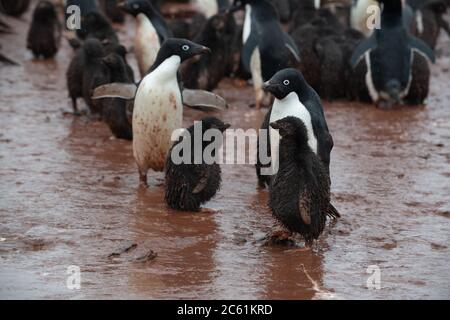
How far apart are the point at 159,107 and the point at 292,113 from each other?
1.20 m

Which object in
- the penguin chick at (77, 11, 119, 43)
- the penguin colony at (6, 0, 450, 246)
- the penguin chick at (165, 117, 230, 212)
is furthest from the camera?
the penguin chick at (77, 11, 119, 43)

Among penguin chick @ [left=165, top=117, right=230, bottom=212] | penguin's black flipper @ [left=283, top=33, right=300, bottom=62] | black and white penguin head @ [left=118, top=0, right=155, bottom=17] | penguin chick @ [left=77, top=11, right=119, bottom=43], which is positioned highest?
black and white penguin head @ [left=118, top=0, right=155, bottom=17]

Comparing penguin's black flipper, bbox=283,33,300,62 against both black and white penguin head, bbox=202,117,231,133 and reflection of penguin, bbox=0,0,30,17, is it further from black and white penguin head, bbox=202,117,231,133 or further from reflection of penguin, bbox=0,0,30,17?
reflection of penguin, bbox=0,0,30,17

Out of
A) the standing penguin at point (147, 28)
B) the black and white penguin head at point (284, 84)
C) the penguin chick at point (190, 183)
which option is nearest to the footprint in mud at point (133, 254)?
the penguin chick at point (190, 183)

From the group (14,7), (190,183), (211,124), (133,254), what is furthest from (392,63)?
(14,7)

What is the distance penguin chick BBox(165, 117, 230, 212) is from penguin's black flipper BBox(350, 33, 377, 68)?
417 centimetres

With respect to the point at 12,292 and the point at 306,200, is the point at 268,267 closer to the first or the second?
the point at 306,200

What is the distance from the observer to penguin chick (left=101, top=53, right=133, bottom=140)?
852cm

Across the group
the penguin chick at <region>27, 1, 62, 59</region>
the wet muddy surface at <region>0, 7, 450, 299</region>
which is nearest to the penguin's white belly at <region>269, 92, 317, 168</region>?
the wet muddy surface at <region>0, 7, 450, 299</region>

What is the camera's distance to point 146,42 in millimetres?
10742

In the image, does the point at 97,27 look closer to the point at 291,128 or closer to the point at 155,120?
the point at 155,120

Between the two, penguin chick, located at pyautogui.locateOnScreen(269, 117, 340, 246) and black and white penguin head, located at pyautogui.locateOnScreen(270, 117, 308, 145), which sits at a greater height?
black and white penguin head, located at pyautogui.locateOnScreen(270, 117, 308, 145)

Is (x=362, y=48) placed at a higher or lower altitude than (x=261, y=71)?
higher

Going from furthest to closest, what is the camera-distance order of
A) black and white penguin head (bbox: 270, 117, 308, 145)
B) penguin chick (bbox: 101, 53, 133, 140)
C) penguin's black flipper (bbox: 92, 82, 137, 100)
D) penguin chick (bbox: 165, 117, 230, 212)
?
penguin chick (bbox: 101, 53, 133, 140)
penguin's black flipper (bbox: 92, 82, 137, 100)
penguin chick (bbox: 165, 117, 230, 212)
black and white penguin head (bbox: 270, 117, 308, 145)
